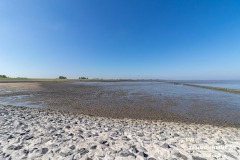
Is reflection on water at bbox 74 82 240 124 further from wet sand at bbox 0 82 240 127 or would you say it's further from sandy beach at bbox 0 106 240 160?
sandy beach at bbox 0 106 240 160

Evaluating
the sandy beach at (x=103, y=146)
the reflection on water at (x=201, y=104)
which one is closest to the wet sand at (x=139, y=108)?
the reflection on water at (x=201, y=104)

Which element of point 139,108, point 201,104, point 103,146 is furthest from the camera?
point 201,104

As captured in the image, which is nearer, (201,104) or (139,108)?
(139,108)

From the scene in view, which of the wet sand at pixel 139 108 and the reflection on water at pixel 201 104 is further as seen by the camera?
the reflection on water at pixel 201 104

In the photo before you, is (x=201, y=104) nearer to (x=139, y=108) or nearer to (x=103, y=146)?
(x=139, y=108)

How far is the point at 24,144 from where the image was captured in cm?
400

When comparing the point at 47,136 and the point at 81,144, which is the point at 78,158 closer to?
the point at 81,144

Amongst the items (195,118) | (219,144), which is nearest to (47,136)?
(219,144)

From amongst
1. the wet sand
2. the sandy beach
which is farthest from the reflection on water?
the sandy beach

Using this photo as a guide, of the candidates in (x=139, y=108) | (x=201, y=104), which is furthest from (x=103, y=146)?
(x=201, y=104)

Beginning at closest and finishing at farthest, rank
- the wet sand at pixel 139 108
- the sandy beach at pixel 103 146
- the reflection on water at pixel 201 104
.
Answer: the sandy beach at pixel 103 146
the wet sand at pixel 139 108
the reflection on water at pixel 201 104

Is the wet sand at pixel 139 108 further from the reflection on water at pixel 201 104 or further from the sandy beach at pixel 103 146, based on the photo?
the sandy beach at pixel 103 146

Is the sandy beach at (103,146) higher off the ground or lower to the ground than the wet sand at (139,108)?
higher

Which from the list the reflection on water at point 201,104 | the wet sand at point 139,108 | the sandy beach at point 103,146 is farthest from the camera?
the reflection on water at point 201,104
